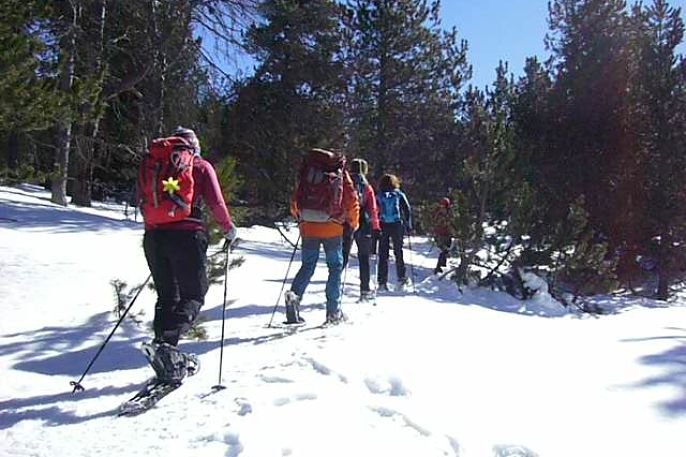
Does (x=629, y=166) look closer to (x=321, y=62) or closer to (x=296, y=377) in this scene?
(x=321, y=62)

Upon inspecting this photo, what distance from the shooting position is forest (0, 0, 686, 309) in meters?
10.3

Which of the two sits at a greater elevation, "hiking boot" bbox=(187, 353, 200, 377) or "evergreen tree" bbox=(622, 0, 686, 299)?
"evergreen tree" bbox=(622, 0, 686, 299)

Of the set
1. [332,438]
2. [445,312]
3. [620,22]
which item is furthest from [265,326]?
[620,22]

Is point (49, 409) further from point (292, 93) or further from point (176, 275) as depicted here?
point (292, 93)

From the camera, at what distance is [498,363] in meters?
3.96

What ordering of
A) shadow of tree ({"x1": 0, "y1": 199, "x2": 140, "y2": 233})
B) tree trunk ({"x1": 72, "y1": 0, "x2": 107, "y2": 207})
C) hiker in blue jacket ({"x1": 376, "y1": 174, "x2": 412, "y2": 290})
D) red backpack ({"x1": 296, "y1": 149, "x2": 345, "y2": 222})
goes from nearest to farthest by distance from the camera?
red backpack ({"x1": 296, "y1": 149, "x2": 345, "y2": 222}) → hiker in blue jacket ({"x1": 376, "y1": 174, "x2": 412, "y2": 290}) → shadow of tree ({"x1": 0, "y1": 199, "x2": 140, "y2": 233}) → tree trunk ({"x1": 72, "y1": 0, "x2": 107, "y2": 207})

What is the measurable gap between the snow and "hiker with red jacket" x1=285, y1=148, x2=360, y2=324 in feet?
1.18

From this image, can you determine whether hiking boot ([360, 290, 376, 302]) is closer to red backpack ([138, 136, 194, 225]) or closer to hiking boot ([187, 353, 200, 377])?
hiking boot ([187, 353, 200, 377])

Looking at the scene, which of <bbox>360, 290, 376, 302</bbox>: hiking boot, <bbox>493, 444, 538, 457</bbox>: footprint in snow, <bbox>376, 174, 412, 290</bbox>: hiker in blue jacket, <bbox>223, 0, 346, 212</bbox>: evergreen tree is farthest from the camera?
<bbox>223, 0, 346, 212</bbox>: evergreen tree

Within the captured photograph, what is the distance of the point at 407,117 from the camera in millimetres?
21703

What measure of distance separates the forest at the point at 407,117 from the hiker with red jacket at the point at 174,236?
1.60 meters

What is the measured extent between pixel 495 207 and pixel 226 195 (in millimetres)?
6200

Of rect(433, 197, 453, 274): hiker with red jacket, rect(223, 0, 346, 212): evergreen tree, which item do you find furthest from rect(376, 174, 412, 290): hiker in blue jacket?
rect(223, 0, 346, 212): evergreen tree

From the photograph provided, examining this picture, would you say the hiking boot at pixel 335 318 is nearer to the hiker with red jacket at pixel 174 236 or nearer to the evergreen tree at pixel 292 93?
the hiker with red jacket at pixel 174 236
